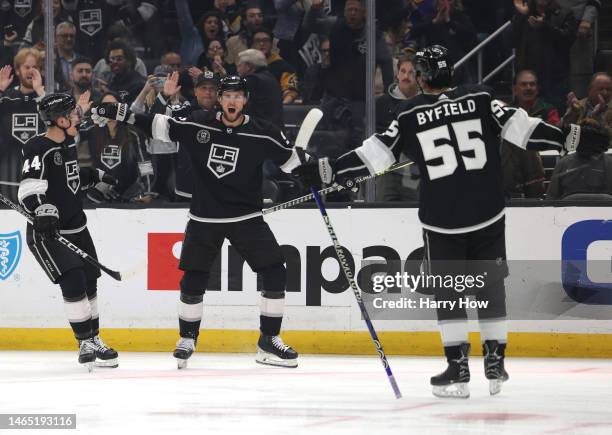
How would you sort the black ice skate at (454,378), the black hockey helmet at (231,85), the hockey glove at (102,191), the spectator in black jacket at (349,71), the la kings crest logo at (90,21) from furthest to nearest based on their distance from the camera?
1. the la kings crest logo at (90,21)
2. the spectator in black jacket at (349,71)
3. the hockey glove at (102,191)
4. the black hockey helmet at (231,85)
5. the black ice skate at (454,378)

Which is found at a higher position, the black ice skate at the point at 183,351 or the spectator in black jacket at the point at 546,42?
the spectator in black jacket at the point at 546,42

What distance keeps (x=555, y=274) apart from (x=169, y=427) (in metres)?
3.44

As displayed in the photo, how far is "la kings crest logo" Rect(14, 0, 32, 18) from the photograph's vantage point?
332 inches

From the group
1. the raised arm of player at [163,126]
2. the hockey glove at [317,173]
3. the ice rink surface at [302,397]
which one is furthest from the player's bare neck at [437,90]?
the raised arm of player at [163,126]

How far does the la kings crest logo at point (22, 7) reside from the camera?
8.45 m

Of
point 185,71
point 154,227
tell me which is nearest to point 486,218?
point 154,227

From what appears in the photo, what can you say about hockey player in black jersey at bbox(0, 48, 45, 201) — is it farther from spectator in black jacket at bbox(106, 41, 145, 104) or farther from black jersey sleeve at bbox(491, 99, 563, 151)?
black jersey sleeve at bbox(491, 99, 563, 151)

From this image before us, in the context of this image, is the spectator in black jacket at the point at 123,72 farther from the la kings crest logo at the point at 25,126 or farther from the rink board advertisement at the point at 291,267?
the rink board advertisement at the point at 291,267

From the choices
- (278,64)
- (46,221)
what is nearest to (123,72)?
(278,64)

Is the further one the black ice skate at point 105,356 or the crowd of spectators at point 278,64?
the crowd of spectators at point 278,64

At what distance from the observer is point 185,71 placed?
8.11 metres

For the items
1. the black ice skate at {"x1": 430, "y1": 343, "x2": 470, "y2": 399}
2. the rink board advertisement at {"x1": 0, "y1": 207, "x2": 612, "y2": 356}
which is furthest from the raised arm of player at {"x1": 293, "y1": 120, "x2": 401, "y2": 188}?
the rink board advertisement at {"x1": 0, "y1": 207, "x2": 612, "y2": 356}

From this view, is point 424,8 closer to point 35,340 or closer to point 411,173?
point 411,173

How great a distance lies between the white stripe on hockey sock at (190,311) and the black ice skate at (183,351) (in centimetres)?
11
